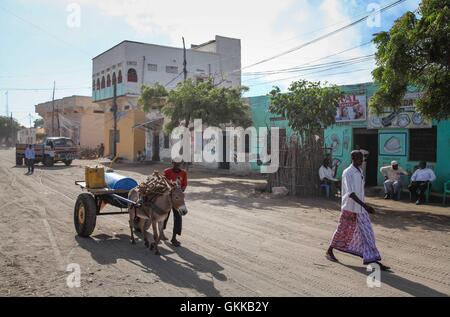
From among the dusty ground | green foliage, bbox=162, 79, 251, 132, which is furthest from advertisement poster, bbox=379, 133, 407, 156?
green foliage, bbox=162, 79, 251, 132

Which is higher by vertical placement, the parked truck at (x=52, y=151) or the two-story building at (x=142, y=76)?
the two-story building at (x=142, y=76)

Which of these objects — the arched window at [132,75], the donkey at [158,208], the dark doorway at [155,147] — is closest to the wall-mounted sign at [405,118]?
the donkey at [158,208]

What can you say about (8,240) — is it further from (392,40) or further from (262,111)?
(262,111)

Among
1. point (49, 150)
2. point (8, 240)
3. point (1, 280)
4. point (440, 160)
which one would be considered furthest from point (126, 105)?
point (1, 280)

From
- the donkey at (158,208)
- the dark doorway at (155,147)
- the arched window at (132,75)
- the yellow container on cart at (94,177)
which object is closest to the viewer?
the donkey at (158,208)

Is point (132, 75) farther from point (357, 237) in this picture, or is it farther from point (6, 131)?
point (6, 131)

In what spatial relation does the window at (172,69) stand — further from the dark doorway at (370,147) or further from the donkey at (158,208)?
the donkey at (158,208)

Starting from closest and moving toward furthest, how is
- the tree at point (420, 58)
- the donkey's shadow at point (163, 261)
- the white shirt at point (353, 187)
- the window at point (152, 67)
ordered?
the donkey's shadow at point (163, 261) → the white shirt at point (353, 187) → the tree at point (420, 58) → the window at point (152, 67)

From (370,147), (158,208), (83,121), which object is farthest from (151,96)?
(83,121)

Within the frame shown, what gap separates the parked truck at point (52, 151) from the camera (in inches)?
1245

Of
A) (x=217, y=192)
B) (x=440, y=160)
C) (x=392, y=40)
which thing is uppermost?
A: (x=392, y=40)

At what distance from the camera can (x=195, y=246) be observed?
25.9 ft

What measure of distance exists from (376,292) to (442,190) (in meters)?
11.6

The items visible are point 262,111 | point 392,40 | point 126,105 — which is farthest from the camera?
point 126,105
